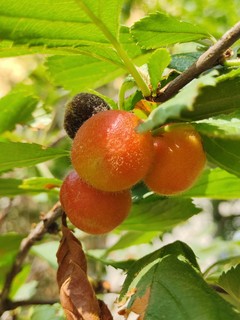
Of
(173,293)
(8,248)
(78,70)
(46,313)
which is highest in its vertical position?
(78,70)

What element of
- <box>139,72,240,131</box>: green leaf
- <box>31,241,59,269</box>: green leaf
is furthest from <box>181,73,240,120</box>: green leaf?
<box>31,241,59,269</box>: green leaf

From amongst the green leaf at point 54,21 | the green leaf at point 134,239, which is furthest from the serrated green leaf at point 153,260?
the green leaf at point 134,239

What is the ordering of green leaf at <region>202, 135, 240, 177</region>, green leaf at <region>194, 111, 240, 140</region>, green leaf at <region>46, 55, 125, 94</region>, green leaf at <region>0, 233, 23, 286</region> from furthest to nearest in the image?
green leaf at <region>0, 233, 23, 286</region>
green leaf at <region>46, 55, 125, 94</region>
green leaf at <region>202, 135, 240, 177</region>
green leaf at <region>194, 111, 240, 140</region>

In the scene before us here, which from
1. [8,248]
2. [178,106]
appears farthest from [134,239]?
[178,106]

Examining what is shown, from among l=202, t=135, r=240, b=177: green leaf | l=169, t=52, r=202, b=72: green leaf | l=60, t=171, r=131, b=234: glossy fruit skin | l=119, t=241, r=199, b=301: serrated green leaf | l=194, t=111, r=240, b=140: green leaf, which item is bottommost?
l=119, t=241, r=199, b=301: serrated green leaf

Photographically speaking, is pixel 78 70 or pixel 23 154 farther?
pixel 78 70

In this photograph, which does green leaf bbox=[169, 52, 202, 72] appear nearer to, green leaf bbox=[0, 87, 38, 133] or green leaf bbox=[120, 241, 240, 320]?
green leaf bbox=[120, 241, 240, 320]

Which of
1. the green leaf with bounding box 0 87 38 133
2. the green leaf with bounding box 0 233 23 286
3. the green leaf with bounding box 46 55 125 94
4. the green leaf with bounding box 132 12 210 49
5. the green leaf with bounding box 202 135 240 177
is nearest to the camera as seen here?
the green leaf with bounding box 202 135 240 177

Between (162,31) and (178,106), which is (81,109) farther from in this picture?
(178,106)
